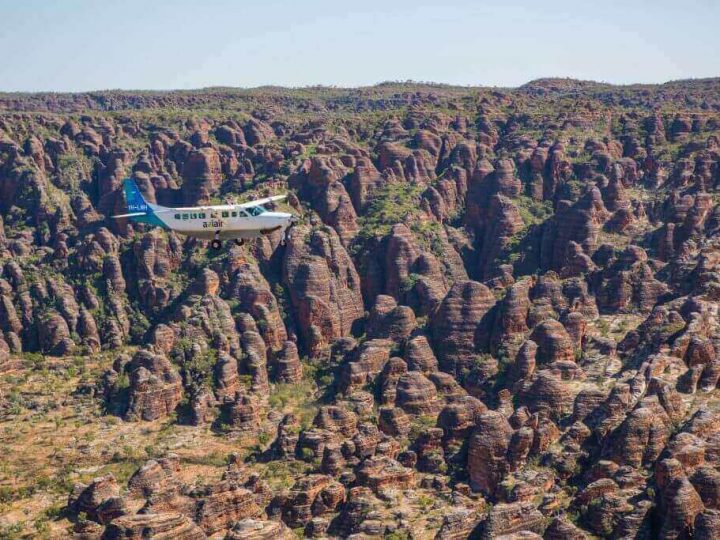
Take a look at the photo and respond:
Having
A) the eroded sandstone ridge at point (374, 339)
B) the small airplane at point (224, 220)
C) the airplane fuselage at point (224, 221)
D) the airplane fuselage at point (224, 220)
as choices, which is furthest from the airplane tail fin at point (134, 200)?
the eroded sandstone ridge at point (374, 339)

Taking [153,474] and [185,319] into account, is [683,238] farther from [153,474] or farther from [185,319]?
[153,474]

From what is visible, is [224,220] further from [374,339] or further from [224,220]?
[374,339]

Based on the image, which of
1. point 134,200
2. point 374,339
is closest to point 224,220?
point 134,200

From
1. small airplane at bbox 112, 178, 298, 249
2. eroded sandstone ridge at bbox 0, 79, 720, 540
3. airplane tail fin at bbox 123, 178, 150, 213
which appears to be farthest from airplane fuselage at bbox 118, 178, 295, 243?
eroded sandstone ridge at bbox 0, 79, 720, 540

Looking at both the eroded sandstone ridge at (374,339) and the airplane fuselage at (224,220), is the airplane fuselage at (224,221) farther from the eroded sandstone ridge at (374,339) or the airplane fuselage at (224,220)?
the eroded sandstone ridge at (374,339)

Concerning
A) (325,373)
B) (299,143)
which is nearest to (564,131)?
(299,143)

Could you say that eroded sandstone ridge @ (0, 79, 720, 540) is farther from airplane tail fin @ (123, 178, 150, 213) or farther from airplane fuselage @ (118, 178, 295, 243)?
airplane tail fin @ (123, 178, 150, 213)

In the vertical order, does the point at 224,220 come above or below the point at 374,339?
above

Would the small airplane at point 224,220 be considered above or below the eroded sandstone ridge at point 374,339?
above
